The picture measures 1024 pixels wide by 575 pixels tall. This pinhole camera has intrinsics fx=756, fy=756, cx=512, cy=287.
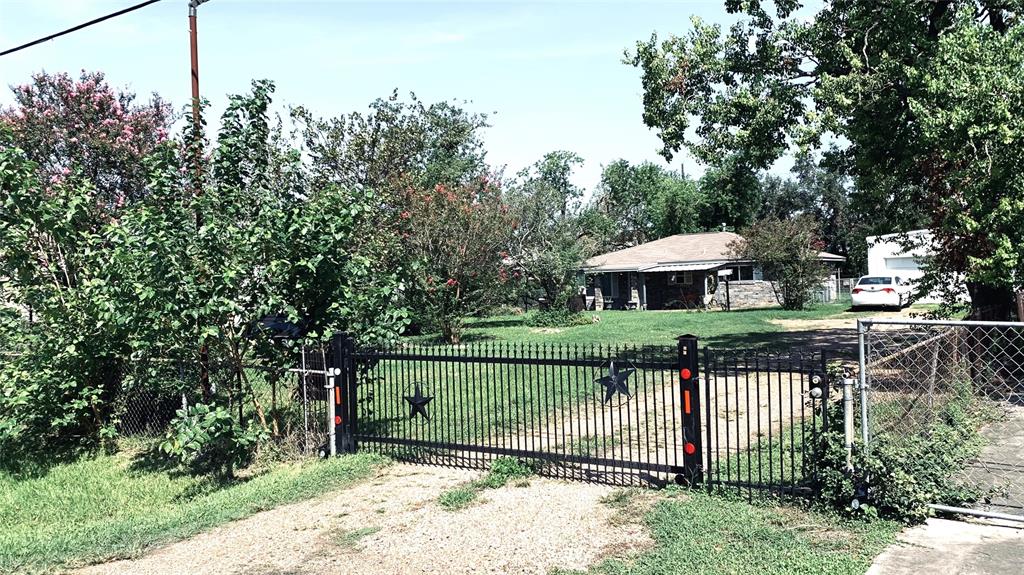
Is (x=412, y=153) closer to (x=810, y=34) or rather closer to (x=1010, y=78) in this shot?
(x=810, y=34)

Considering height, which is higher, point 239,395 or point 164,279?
point 164,279

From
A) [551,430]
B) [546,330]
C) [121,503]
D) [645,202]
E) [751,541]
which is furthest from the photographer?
[645,202]

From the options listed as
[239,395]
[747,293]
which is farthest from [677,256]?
[239,395]

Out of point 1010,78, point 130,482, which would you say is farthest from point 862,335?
point 130,482

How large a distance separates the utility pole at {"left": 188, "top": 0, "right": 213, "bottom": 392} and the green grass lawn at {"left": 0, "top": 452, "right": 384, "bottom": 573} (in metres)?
1.17

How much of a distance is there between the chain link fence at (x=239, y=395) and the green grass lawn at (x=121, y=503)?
0.52 meters

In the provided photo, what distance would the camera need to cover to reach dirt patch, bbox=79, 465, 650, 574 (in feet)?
17.6

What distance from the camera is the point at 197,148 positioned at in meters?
9.70

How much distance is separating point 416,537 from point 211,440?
134 inches

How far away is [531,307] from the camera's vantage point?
121ft

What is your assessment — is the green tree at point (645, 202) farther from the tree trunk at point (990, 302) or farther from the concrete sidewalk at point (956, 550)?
the concrete sidewalk at point (956, 550)

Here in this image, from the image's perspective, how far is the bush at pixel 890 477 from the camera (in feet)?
18.1

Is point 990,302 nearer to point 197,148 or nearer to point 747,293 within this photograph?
point 197,148

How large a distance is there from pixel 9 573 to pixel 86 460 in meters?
4.45
